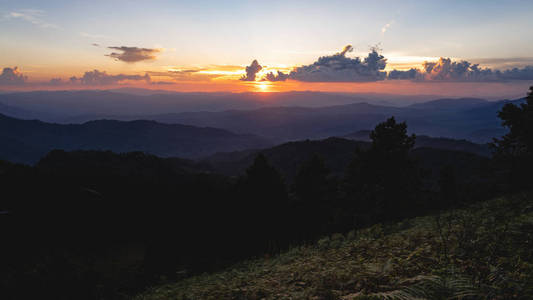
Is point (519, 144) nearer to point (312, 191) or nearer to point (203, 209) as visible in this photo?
point (312, 191)

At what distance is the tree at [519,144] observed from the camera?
2162 cm

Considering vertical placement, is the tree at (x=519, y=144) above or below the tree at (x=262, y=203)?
above

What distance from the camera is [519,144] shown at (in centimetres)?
2339

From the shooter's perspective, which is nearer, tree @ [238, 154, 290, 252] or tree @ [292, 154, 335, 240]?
tree @ [238, 154, 290, 252]

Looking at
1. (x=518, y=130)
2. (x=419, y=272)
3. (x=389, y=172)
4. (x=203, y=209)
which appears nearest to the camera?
(x=419, y=272)

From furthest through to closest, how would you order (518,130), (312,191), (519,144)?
1. (312,191)
2. (519,144)
3. (518,130)

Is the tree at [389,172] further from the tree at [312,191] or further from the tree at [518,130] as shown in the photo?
the tree at [518,130]

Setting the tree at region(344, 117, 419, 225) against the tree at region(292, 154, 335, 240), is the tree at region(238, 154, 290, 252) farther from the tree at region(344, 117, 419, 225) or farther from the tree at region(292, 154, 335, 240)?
the tree at region(344, 117, 419, 225)

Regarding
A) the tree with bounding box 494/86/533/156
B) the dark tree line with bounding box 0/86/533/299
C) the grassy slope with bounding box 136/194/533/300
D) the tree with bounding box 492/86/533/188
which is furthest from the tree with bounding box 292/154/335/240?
the grassy slope with bounding box 136/194/533/300

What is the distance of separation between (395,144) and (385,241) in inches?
734

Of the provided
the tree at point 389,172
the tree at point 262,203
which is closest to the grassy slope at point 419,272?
the tree at point 389,172

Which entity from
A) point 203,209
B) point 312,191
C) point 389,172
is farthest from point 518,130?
point 203,209

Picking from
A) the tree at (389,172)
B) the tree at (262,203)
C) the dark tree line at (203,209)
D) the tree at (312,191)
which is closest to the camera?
A: the dark tree line at (203,209)

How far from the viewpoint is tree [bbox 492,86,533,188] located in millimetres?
21625
